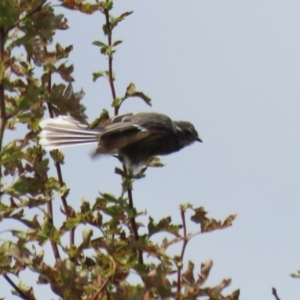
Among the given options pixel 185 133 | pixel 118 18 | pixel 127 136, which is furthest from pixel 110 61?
pixel 185 133

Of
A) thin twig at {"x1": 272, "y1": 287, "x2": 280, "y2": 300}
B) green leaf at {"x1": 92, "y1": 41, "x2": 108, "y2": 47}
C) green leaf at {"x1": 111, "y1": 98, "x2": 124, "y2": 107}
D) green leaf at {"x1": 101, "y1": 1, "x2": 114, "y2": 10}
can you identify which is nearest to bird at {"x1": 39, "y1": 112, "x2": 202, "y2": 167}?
green leaf at {"x1": 111, "y1": 98, "x2": 124, "y2": 107}

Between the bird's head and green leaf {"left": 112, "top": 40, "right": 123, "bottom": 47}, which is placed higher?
the bird's head

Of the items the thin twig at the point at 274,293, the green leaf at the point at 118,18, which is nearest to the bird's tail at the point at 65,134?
the green leaf at the point at 118,18

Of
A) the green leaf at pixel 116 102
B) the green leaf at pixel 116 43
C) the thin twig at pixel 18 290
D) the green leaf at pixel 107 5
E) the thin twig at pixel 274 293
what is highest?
the green leaf at pixel 107 5

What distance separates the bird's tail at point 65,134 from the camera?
5534mm

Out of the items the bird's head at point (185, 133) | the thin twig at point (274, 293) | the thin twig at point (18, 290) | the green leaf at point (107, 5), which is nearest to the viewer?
the thin twig at point (274, 293)

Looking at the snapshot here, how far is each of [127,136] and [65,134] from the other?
1.09m

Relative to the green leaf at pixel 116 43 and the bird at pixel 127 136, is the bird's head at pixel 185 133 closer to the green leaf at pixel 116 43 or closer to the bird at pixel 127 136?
the bird at pixel 127 136

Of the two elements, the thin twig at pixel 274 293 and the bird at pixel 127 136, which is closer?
the thin twig at pixel 274 293

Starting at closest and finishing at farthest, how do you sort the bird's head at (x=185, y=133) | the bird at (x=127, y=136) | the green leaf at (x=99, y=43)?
the green leaf at (x=99, y=43)
the bird at (x=127, y=136)
the bird's head at (x=185, y=133)

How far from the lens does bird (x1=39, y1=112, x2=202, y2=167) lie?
6.55m

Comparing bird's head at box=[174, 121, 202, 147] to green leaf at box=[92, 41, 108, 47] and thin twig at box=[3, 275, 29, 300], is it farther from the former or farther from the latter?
thin twig at box=[3, 275, 29, 300]

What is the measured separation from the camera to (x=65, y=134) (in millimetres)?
6664

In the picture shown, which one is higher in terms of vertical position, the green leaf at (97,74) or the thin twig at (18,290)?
the green leaf at (97,74)
